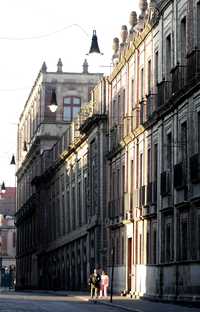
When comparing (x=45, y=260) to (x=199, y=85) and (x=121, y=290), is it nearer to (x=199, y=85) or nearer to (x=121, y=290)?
(x=121, y=290)

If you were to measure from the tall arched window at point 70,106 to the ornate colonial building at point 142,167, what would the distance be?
16.3m

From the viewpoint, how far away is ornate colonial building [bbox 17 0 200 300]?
130 ft

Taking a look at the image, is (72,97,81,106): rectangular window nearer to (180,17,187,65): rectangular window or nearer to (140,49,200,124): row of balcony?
(140,49,200,124): row of balcony

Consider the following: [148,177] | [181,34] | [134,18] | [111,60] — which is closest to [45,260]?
[111,60]

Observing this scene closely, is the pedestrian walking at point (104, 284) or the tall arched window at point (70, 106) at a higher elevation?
the tall arched window at point (70, 106)

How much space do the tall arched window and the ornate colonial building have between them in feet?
53.4

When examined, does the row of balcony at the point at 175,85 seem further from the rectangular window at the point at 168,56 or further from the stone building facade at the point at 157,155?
the rectangular window at the point at 168,56

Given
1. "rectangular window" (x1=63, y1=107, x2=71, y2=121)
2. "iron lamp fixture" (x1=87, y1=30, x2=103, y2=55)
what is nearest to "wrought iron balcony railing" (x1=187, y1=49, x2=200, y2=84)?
"iron lamp fixture" (x1=87, y1=30, x2=103, y2=55)

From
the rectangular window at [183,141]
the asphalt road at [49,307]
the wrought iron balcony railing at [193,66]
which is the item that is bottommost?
the asphalt road at [49,307]

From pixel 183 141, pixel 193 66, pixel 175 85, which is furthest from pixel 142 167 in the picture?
pixel 193 66

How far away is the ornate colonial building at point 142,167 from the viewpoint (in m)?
39.6

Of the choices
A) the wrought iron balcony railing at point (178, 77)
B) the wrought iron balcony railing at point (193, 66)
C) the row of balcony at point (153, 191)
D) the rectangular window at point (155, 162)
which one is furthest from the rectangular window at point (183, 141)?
the rectangular window at point (155, 162)

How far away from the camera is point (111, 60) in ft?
211

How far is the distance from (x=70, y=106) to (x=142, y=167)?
172ft
